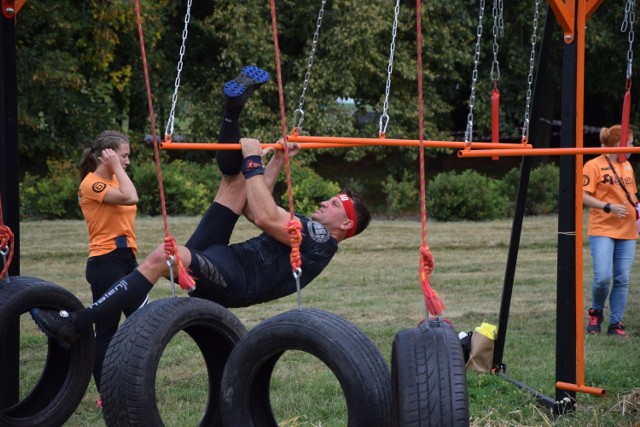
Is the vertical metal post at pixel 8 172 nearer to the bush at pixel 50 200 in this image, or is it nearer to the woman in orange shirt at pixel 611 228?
the woman in orange shirt at pixel 611 228

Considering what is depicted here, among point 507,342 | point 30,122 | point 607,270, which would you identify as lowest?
point 507,342

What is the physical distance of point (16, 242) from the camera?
523 centimetres

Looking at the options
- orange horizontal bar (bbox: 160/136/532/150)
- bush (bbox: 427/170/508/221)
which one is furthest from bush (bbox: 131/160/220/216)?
orange horizontal bar (bbox: 160/136/532/150)

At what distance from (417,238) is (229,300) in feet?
35.4

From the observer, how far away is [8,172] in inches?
204

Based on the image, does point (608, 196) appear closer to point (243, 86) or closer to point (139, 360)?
point (243, 86)

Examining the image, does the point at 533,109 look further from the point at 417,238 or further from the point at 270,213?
the point at 417,238

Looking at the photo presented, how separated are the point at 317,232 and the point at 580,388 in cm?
171

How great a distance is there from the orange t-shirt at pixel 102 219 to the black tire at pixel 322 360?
84.0 inches

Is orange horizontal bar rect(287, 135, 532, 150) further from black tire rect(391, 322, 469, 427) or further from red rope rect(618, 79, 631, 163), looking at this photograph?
black tire rect(391, 322, 469, 427)

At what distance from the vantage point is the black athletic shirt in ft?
16.0

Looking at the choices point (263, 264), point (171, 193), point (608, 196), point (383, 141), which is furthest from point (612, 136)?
point (171, 193)

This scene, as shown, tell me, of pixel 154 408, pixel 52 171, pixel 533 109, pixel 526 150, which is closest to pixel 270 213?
pixel 154 408

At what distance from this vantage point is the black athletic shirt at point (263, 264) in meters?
4.88
